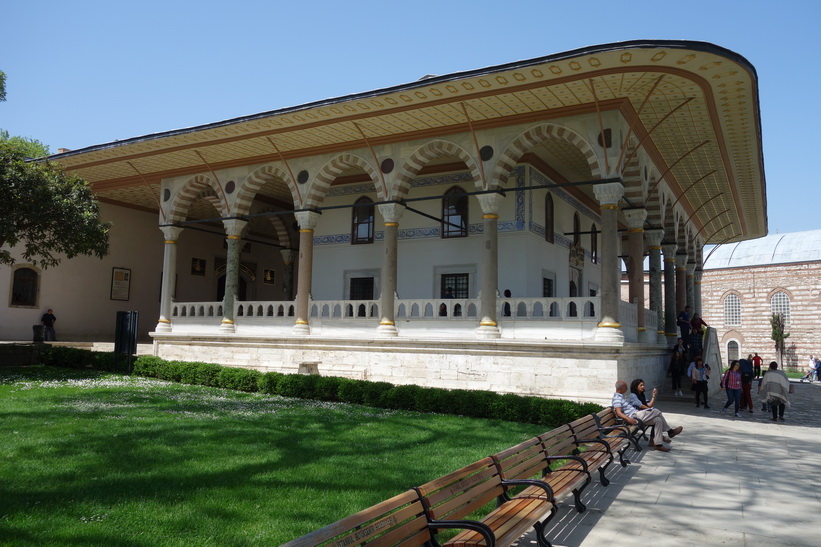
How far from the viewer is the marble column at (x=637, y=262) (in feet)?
40.4

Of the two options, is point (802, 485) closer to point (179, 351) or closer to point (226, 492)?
point (226, 492)

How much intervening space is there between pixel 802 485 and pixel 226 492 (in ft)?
16.4

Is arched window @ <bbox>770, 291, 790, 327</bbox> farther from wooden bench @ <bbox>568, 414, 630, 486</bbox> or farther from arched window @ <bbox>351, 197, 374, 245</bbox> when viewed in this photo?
wooden bench @ <bbox>568, 414, 630, 486</bbox>

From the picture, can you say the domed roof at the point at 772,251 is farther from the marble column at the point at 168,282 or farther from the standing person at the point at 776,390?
the marble column at the point at 168,282

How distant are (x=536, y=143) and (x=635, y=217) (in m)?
2.93

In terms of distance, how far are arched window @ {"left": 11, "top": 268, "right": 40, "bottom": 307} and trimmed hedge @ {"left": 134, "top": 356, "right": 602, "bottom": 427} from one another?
7.17 m

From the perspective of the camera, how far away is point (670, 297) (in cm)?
1587

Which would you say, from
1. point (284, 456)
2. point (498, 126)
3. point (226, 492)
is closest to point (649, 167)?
point (498, 126)

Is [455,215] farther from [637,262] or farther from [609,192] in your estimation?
[609,192]

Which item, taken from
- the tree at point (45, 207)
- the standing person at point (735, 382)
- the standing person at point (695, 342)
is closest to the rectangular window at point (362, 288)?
the tree at point (45, 207)

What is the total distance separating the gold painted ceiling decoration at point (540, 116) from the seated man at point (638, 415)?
15.7 feet

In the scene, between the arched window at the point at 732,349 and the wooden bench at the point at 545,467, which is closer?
the wooden bench at the point at 545,467

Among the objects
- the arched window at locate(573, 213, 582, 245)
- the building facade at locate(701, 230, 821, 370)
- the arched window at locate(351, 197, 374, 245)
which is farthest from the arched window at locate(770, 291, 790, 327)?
the arched window at locate(351, 197, 374, 245)

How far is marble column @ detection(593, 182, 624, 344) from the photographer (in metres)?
9.90
